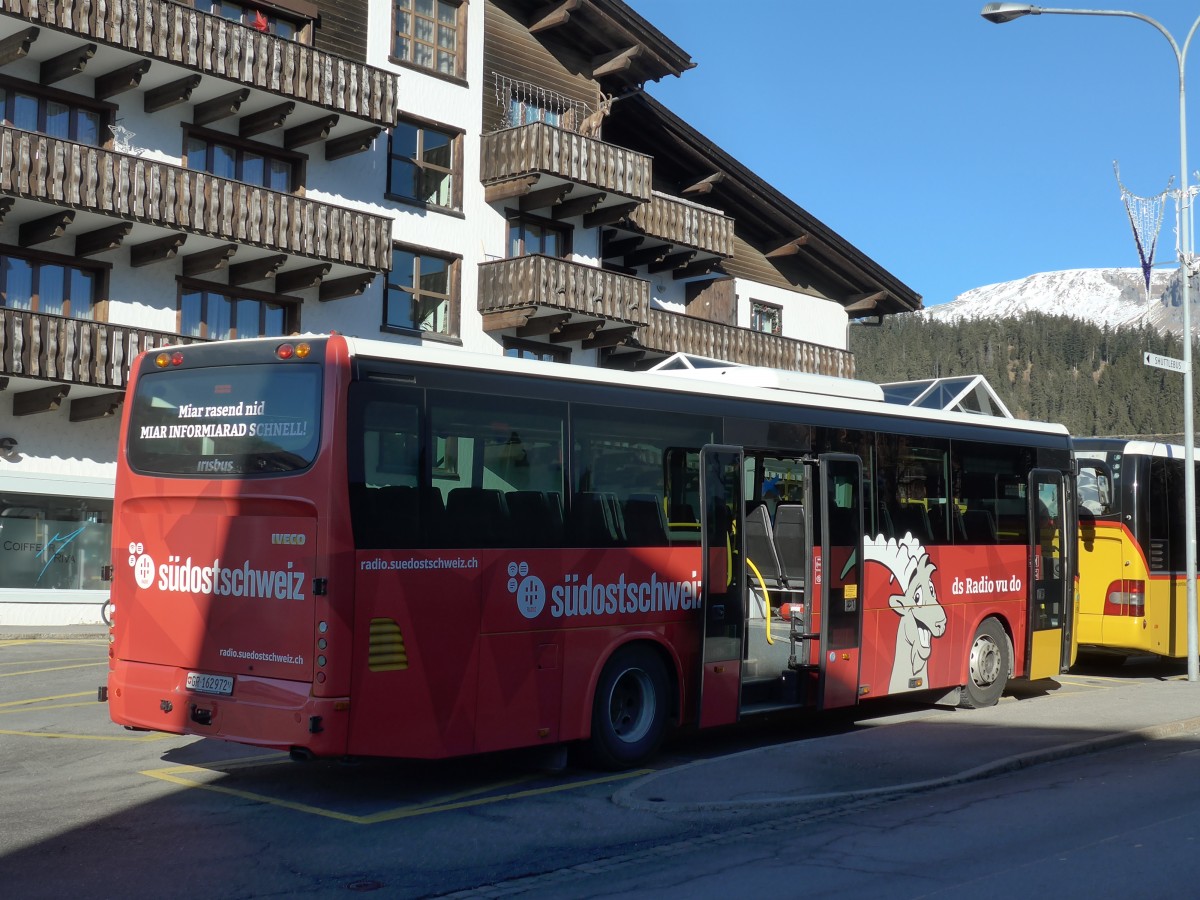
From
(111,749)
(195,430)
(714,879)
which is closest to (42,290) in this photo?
(111,749)

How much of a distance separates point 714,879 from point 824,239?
116 ft

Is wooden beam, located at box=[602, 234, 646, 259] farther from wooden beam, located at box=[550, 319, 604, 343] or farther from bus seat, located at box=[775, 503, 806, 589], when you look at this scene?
bus seat, located at box=[775, 503, 806, 589]

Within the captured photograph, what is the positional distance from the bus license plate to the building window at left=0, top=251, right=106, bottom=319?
17.0 meters

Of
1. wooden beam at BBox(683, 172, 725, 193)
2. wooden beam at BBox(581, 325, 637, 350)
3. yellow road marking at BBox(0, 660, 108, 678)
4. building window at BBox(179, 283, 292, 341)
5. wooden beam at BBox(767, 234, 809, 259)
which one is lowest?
yellow road marking at BBox(0, 660, 108, 678)

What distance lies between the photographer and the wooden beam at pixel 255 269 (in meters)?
27.8

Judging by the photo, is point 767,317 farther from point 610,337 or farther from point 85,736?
point 85,736

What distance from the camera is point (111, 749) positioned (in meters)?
11.7

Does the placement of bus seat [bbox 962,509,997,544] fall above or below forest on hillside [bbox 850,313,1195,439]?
below

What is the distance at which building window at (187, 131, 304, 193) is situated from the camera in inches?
1091

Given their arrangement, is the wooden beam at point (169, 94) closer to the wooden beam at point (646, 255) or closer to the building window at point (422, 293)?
the building window at point (422, 293)

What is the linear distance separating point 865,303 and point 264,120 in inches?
864

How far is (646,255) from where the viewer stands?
37906 millimetres

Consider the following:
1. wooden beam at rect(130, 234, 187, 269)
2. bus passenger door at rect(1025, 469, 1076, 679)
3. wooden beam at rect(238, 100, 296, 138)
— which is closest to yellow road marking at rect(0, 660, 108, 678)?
wooden beam at rect(130, 234, 187, 269)

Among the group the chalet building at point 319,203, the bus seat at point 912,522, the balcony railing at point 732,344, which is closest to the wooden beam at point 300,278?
the chalet building at point 319,203
